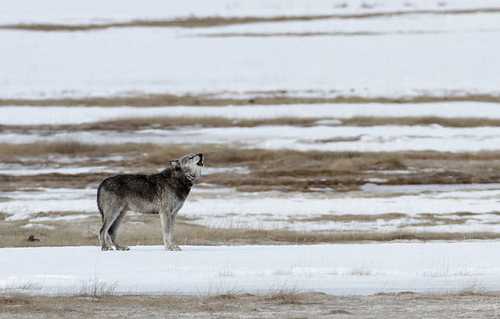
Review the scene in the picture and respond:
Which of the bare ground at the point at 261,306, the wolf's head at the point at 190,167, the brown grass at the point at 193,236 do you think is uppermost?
the wolf's head at the point at 190,167

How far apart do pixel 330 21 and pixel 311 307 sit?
53.6 m

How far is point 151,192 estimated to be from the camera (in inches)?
579

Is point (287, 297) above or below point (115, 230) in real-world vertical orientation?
below

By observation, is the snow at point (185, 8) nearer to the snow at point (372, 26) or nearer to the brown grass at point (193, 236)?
the snow at point (372, 26)

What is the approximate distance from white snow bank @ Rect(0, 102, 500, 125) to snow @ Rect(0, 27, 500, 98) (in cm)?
470

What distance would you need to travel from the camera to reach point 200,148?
34.8 metres

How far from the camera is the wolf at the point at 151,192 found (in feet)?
48.0

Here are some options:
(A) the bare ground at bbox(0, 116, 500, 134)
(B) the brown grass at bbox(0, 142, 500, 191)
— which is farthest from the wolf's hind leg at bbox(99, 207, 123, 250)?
(A) the bare ground at bbox(0, 116, 500, 134)

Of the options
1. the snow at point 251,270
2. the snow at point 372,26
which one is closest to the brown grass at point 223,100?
the snow at point 372,26

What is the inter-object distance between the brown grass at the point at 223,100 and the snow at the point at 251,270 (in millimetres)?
29560

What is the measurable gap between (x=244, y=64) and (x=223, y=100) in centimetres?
823

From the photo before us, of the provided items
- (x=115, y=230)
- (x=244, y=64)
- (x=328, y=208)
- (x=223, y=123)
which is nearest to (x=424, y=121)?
(x=223, y=123)

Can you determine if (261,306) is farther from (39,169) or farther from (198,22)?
(198,22)

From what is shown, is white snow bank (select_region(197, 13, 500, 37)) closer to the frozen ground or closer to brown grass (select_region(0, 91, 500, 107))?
brown grass (select_region(0, 91, 500, 107))
